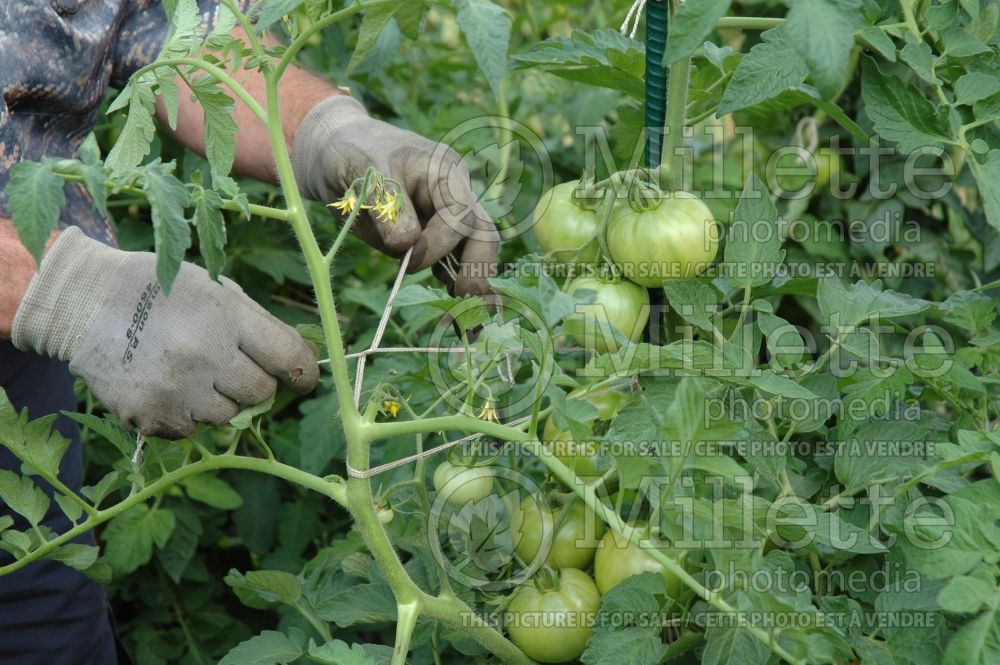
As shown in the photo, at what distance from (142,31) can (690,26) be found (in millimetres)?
945

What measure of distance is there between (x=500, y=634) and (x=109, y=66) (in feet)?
3.04

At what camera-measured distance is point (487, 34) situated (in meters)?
0.66

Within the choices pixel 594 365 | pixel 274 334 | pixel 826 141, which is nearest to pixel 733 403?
pixel 594 365

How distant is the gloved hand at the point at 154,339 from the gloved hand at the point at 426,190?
21 centimetres

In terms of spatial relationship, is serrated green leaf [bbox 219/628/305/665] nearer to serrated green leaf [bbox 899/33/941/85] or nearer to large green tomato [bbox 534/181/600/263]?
large green tomato [bbox 534/181/600/263]

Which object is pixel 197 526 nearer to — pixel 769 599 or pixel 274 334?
pixel 274 334

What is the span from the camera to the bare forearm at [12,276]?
3.44 feet

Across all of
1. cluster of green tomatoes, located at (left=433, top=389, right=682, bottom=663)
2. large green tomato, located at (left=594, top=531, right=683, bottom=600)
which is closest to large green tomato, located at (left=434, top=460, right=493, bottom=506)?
cluster of green tomatoes, located at (left=433, top=389, right=682, bottom=663)

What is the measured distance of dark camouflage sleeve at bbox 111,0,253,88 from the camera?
1374 mm

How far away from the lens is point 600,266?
1.01 m

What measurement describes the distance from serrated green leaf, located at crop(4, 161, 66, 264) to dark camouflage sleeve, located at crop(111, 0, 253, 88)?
2.41ft

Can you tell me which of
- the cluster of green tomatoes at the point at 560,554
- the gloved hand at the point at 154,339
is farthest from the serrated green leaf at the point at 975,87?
the gloved hand at the point at 154,339

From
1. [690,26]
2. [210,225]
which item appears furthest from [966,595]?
[210,225]

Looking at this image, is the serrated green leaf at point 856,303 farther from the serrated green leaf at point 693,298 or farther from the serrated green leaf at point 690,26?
the serrated green leaf at point 690,26
